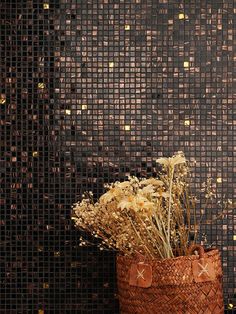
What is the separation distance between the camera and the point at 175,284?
2518 millimetres

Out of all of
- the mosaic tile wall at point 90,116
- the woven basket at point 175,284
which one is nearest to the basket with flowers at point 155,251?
the woven basket at point 175,284

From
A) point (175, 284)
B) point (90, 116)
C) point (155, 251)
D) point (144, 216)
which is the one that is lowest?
point (175, 284)

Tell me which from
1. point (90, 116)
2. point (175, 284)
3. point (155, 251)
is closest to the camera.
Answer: point (175, 284)

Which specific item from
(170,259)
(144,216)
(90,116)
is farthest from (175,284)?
(90,116)

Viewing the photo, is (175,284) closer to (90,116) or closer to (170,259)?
(170,259)

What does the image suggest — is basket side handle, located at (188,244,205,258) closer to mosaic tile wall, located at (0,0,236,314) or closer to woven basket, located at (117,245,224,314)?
woven basket, located at (117,245,224,314)

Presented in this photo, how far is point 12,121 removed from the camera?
2.96 metres

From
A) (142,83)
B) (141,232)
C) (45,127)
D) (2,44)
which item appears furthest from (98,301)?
(2,44)

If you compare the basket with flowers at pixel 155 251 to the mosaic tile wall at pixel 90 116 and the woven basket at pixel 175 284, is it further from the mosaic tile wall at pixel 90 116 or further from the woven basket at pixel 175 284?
the mosaic tile wall at pixel 90 116

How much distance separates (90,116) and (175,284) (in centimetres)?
86

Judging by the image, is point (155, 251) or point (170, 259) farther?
point (155, 251)

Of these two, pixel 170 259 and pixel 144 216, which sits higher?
pixel 144 216

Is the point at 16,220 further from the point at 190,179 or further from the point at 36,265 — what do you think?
the point at 190,179

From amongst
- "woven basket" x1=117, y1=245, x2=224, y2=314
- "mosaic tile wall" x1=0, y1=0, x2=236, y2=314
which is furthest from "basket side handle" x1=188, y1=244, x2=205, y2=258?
"mosaic tile wall" x1=0, y1=0, x2=236, y2=314
